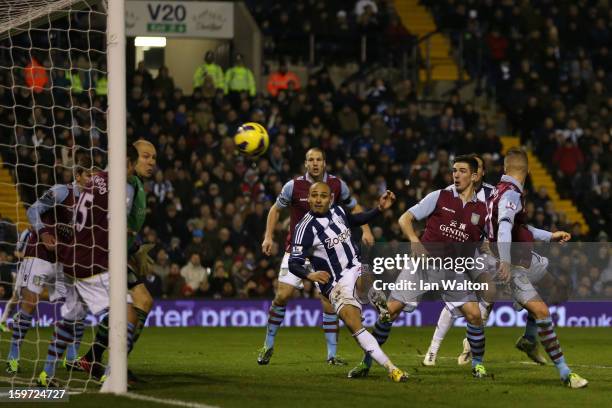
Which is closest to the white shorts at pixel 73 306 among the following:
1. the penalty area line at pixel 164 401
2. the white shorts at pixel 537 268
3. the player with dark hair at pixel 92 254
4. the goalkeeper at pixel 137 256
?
the player with dark hair at pixel 92 254

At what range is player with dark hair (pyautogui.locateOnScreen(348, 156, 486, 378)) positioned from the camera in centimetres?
1198

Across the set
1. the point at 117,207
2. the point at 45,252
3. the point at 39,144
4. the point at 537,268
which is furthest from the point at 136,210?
the point at 39,144

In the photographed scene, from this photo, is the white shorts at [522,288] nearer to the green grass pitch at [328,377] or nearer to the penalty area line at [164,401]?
the green grass pitch at [328,377]

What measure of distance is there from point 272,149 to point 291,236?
1029 centimetres

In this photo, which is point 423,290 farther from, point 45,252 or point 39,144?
point 39,144

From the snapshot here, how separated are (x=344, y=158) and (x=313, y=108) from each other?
140 centimetres

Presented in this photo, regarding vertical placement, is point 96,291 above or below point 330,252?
below

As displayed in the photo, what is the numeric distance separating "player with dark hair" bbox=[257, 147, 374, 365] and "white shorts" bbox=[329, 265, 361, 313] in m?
1.96

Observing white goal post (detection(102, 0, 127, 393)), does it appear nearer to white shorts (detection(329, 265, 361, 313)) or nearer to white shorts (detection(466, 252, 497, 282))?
white shorts (detection(329, 265, 361, 313))

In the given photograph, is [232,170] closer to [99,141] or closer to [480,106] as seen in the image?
[99,141]

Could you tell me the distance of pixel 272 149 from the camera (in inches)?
928

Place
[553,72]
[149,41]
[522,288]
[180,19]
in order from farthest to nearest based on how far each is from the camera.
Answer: [553,72], [149,41], [180,19], [522,288]

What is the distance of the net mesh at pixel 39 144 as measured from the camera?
38.0 feet

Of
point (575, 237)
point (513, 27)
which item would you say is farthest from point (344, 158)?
point (513, 27)
